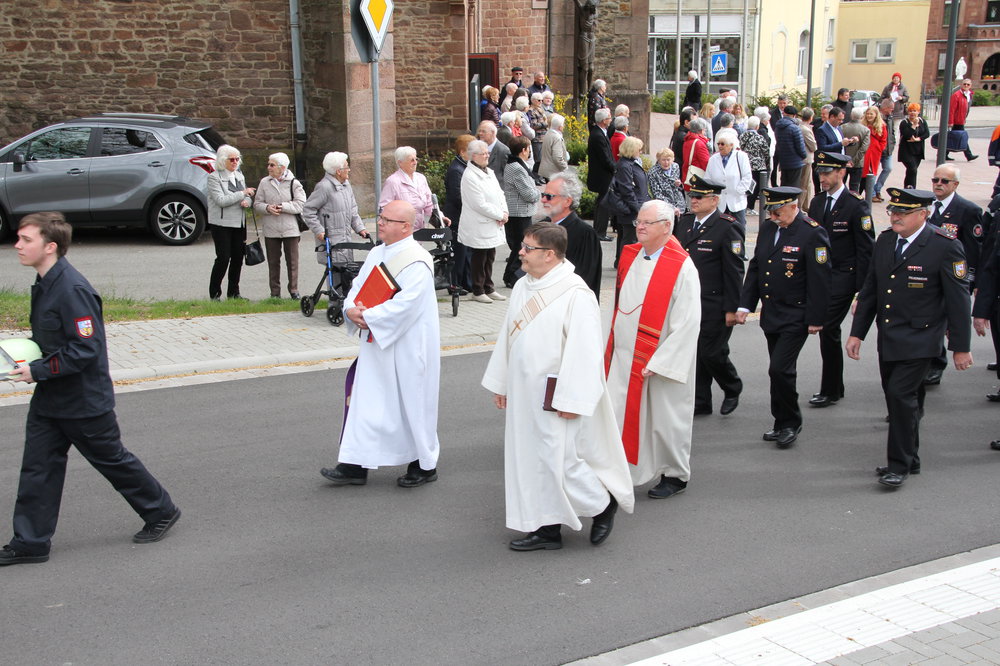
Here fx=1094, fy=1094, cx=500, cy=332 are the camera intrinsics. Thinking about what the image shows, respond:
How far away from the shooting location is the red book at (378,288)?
676 cm

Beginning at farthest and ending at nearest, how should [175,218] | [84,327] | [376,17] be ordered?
[175,218], [376,17], [84,327]

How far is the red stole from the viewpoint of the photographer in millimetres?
6770

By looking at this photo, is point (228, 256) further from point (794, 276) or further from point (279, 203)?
point (794, 276)

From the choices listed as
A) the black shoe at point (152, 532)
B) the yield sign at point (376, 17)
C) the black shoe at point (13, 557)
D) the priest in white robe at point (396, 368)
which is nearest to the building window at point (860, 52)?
the yield sign at point (376, 17)

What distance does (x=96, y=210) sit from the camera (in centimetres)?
1608

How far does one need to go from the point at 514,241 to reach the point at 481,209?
145cm

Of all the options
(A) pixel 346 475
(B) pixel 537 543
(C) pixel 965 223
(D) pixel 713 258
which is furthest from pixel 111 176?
(B) pixel 537 543

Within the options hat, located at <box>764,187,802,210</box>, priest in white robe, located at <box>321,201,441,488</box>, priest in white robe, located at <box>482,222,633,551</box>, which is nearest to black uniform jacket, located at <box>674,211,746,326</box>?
hat, located at <box>764,187,802,210</box>

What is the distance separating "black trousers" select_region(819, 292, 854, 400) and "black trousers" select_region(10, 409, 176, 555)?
531 centimetres

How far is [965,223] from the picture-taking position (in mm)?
9469

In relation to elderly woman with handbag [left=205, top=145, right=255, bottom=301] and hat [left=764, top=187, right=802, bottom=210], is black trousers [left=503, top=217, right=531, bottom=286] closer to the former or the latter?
elderly woman with handbag [left=205, top=145, right=255, bottom=301]

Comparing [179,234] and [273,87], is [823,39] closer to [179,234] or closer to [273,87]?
[273,87]

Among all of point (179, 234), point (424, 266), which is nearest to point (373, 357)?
point (424, 266)

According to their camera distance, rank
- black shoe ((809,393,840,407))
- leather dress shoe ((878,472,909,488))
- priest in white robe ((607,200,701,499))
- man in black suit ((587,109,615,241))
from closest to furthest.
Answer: priest in white robe ((607,200,701,499)) → leather dress shoe ((878,472,909,488)) → black shoe ((809,393,840,407)) → man in black suit ((587,109,615,241))
